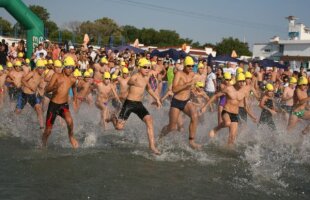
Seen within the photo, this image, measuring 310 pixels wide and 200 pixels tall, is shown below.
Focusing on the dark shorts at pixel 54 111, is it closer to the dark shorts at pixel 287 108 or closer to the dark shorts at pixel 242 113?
the dark shorts at pixel 242 113

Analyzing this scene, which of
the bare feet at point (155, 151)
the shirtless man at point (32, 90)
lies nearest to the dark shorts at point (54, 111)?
the bare feet at point (155, 151)

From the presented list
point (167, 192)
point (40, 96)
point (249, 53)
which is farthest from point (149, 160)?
point (249, 53)

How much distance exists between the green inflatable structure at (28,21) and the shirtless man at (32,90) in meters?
8.14

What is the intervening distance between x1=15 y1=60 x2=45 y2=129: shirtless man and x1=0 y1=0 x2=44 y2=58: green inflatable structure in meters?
8.14

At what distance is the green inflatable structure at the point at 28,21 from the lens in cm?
1816

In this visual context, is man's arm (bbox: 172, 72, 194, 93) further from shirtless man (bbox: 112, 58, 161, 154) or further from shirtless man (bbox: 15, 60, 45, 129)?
shirtless man (bbox: 15, 60, 45, 129)

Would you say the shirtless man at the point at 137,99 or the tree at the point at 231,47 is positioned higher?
the tree at the point at 231,47

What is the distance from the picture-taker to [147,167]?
7.47 meters

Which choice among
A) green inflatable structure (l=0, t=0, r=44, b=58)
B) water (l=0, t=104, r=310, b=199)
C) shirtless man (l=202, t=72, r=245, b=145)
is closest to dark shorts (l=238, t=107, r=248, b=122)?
water (l=0, t=104, r=310, b=199)

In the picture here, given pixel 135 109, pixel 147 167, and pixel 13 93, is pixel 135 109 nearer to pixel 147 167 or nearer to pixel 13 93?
pixel 147 167

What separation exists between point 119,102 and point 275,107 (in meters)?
4.12

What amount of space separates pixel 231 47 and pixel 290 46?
22.8 m

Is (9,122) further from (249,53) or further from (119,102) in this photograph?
(249,53)

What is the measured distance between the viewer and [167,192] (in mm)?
6094
